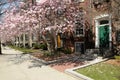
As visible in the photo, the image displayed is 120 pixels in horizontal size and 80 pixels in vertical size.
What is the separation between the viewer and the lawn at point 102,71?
39.0 ft

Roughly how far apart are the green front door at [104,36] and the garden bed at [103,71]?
12.3 ft

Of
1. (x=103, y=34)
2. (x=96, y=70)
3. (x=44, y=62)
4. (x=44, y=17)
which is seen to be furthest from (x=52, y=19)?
(x=96, y=70)

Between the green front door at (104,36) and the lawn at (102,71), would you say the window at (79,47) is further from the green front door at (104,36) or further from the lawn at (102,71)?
the lawn at (102,71)

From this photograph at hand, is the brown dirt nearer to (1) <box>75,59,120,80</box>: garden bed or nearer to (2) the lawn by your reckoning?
(1) <box>75,59,120,80</box>: garden bed

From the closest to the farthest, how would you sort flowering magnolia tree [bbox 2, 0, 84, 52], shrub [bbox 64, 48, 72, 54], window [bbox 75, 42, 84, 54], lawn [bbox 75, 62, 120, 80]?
lawn [bbox 75, 62, 120, 80] < flowering magnolia tree [bbox 2, 0, 84, 52] < window [bbox 75, 42, 84, 54] < shrub [bbox 64, 48, 72, 54]

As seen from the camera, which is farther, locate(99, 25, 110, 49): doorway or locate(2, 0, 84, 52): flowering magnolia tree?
locate(99, 25, 110, 49): doorway

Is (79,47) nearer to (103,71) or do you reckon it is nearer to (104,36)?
(104,36)

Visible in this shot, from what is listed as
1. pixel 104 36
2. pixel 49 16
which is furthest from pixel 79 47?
pixel 49 16

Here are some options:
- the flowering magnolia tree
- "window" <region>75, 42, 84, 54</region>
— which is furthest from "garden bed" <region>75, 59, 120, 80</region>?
"window" <region>75, 42, 84, 54</region>

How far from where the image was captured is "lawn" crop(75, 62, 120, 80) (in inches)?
468

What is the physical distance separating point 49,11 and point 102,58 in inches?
198

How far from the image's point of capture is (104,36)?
19.6 meters

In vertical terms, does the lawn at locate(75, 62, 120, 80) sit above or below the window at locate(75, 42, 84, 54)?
below

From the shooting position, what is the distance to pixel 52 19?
18.0 meters
